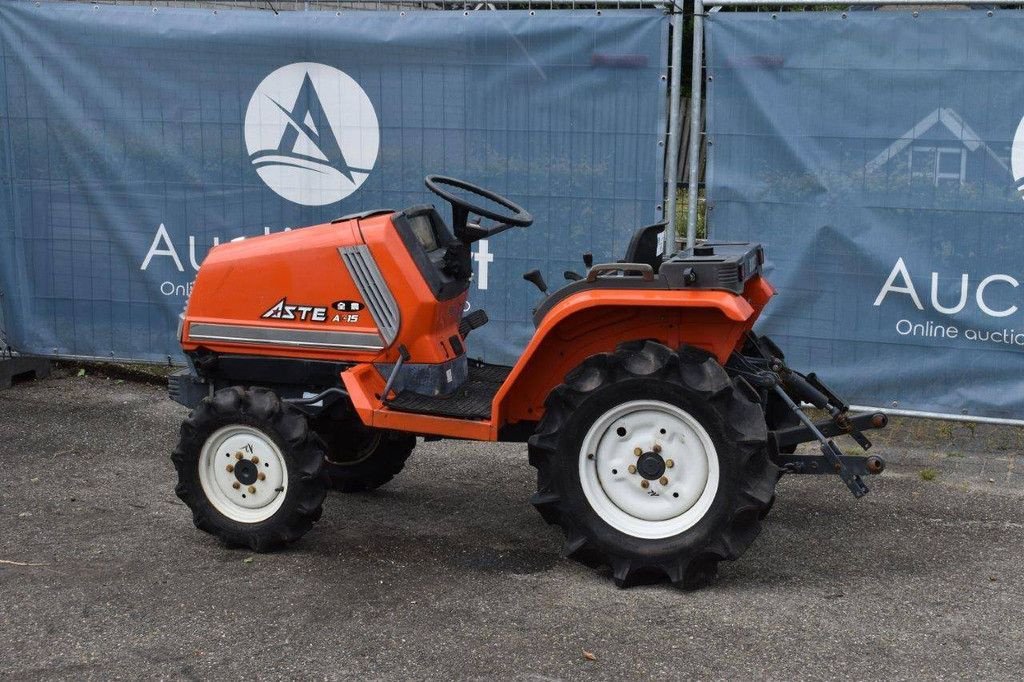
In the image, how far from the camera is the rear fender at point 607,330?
4.92 m

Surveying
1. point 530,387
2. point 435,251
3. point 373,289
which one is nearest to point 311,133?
point 435,251

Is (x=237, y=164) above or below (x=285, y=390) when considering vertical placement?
above

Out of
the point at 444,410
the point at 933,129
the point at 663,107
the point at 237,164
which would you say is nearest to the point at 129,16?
the point at 237,164

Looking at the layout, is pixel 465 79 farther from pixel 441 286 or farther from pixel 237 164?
pixel 441 286

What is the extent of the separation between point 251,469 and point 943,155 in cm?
411

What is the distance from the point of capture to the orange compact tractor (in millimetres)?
4906

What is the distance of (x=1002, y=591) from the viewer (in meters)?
4.98

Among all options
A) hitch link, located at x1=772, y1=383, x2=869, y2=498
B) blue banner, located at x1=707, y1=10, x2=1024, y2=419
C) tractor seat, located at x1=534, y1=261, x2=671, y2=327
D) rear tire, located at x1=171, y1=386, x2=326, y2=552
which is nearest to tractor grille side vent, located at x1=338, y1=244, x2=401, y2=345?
rear tire, located at x1=171, y1=386, x2=326, y2=552

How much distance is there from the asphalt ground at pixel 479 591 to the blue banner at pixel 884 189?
69 cm

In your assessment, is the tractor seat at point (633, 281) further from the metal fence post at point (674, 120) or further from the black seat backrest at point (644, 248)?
the metal fence post at point (674, 120)

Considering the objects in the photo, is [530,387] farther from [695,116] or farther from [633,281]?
[695,116]

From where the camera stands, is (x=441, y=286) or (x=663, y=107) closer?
(x=441, y=286)

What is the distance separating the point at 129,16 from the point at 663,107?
3414 millimetres

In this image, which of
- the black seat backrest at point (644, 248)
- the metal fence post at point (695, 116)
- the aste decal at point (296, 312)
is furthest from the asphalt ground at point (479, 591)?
the metal fence post at point (695, 116)
